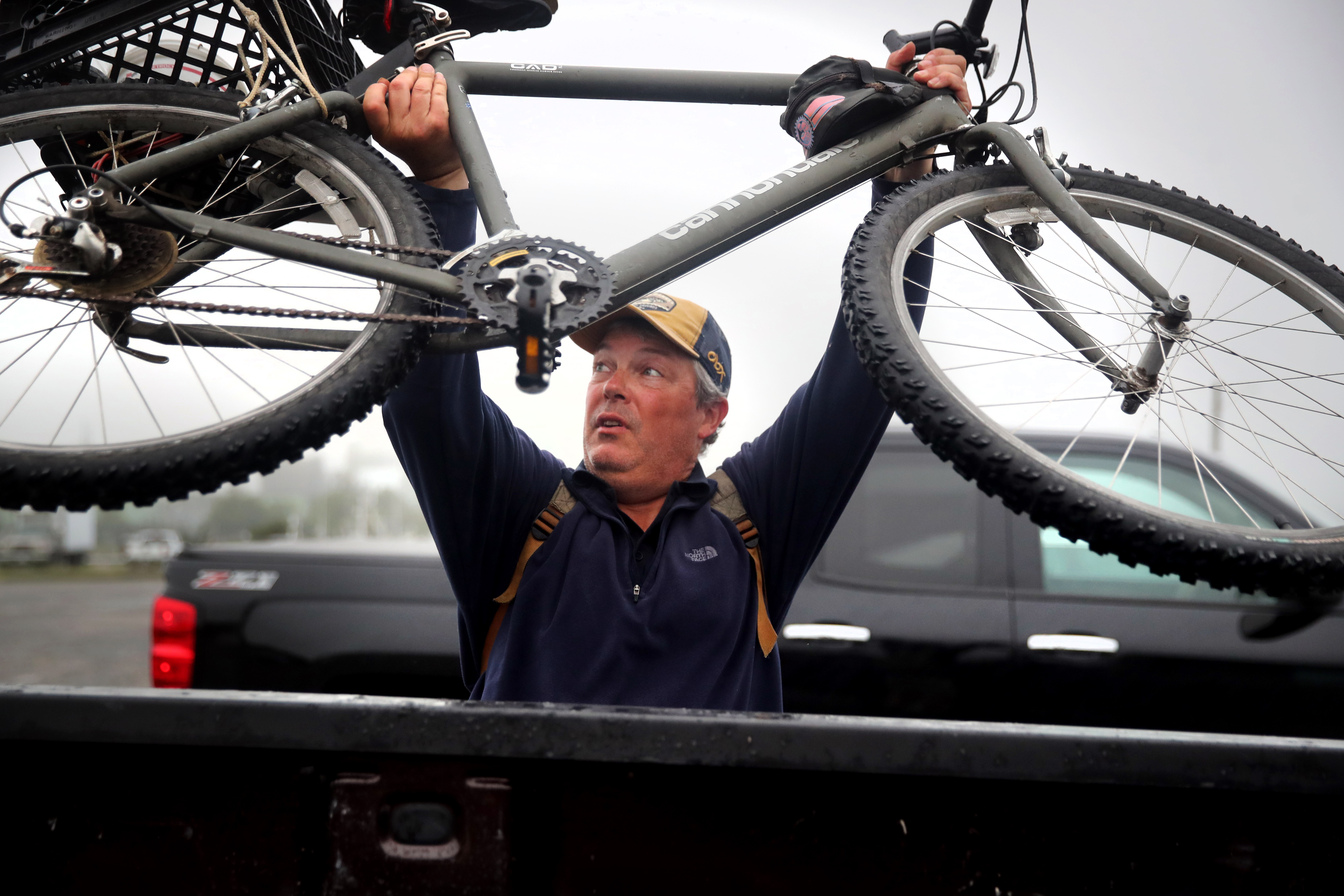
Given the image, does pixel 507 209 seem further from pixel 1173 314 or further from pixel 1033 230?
pixel 1173 314

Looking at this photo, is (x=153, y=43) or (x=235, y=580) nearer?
(x=153, y=43)

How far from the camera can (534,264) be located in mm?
1590

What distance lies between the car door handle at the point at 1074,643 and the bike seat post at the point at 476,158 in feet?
8.01

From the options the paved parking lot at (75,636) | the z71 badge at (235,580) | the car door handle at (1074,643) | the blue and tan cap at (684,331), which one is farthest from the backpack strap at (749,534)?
the paved parking lot at (75,636)

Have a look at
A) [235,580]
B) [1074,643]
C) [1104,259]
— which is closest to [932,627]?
[1074,643]

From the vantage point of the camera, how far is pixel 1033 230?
6.55ft

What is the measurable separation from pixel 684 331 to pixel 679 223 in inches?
14.7

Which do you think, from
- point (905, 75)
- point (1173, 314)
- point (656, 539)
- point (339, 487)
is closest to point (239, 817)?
point (656, 539)

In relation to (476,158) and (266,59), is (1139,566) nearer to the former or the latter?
(476,158)

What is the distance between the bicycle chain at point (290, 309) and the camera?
150 centimetres

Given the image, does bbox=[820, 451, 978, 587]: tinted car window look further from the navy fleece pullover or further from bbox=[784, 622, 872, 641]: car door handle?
the navy fleece pullover

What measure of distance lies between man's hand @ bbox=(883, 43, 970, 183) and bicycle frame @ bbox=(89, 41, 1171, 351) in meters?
0.07

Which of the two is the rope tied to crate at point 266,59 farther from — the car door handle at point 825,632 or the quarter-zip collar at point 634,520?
the car door handle at point 825,632

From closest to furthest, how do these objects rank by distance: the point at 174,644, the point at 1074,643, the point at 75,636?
the point at 1074,643 < the point at 174,644 < the point at 75,636
